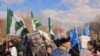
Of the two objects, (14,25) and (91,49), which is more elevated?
(14,25)

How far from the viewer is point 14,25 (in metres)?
13.1

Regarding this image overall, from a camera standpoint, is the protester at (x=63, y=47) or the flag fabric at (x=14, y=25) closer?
the protester at (x=63, y=47)

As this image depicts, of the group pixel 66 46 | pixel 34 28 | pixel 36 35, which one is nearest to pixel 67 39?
pixel 66 46

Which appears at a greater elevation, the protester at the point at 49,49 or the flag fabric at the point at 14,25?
the flag fabric at the point at 14,25

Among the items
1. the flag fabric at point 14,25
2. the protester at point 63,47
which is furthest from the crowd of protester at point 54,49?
the flag fabric at point 14,25

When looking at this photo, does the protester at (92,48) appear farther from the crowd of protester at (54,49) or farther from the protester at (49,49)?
the protester at (49,49)

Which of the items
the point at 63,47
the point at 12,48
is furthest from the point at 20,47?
the point at 63,47

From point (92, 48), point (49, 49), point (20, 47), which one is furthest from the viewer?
point (20, 47)

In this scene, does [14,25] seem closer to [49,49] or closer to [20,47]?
[20,47]

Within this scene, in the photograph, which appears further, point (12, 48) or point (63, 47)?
point (12, 48)

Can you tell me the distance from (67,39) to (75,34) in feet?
3.14

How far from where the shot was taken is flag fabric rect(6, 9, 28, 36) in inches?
507

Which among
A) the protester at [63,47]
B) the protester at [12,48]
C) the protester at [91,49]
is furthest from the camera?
the protester at [12,48]

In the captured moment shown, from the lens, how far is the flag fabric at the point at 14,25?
42.3 feet
